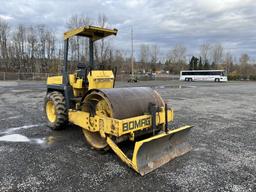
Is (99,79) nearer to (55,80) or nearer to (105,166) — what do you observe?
(55,80)

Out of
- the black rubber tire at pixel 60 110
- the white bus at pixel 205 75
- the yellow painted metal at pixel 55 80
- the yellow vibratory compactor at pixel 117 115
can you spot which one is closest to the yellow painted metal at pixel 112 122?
the yellow vibratory compactor at pixel 117 115

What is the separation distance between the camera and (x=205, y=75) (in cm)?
5184

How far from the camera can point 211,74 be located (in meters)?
50.9

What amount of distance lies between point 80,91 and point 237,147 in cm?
396

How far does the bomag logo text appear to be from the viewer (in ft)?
13.0

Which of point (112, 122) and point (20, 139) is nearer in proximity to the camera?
point (112, 122)

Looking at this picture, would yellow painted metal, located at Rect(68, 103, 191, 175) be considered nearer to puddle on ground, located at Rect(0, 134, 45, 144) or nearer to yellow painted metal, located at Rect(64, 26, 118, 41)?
puddle on ground, located at Rect(0, 134, 45, 144)

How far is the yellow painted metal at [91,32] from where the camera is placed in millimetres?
5217

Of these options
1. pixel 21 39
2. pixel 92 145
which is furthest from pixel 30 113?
pixel 21 39

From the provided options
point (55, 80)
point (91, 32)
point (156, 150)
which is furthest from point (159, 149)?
point (55, 80)

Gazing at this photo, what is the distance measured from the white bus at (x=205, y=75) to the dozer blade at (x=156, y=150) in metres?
48.6

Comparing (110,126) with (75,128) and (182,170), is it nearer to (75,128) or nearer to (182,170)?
(182,170)

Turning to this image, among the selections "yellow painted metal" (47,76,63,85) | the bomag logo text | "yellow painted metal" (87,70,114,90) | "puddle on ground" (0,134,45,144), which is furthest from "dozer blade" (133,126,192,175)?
"yellow painted metal" (47,76,63,85)

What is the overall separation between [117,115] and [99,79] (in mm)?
1416
